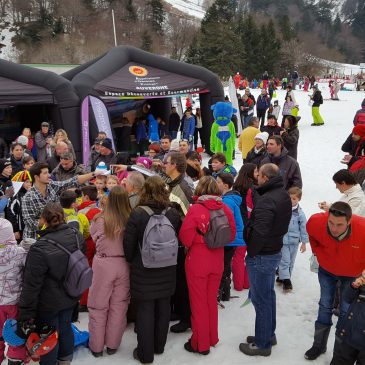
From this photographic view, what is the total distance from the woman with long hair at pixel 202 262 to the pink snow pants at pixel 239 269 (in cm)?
117

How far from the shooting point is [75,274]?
3008mm

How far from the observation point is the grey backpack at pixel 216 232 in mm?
3385

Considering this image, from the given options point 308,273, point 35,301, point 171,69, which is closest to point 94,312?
point 35,301

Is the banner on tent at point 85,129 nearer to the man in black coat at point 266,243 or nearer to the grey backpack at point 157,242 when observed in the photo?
the grey backpack at point 157,242

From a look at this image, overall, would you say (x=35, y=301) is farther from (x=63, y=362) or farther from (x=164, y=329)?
(x=164, y=329)

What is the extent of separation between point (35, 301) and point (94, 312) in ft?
2.23

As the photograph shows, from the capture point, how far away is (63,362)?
331 cm

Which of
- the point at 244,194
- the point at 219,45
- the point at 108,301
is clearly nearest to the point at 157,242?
the point at 108,301

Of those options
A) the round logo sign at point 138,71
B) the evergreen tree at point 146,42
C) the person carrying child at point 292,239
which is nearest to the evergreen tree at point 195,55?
the evergreen tree at point 146,42

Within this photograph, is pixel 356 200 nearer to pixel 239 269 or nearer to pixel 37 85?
pixel 239 269

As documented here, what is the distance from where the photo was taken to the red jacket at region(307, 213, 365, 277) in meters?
3.15

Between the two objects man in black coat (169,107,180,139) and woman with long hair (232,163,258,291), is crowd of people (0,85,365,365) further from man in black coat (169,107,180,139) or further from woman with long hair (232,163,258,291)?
man in black coat (169,107,180,139)

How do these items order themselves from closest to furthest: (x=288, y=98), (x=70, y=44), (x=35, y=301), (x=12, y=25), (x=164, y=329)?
(x=35, y=301) → (x=164, y=329) → (x=288, y=98) → (x=70, y=44) → (x=12, y=25)

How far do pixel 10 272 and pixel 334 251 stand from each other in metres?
2.45
